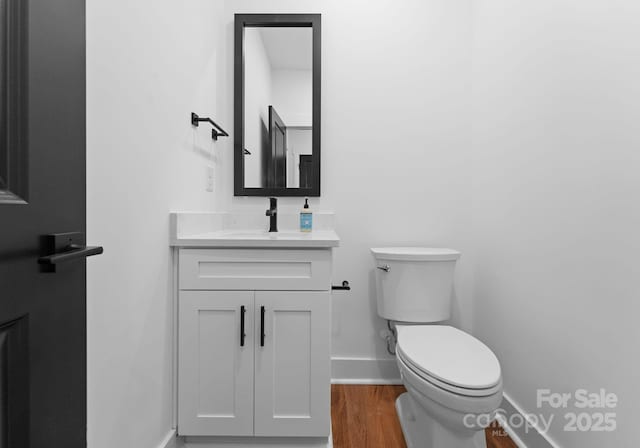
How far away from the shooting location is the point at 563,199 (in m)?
1.22

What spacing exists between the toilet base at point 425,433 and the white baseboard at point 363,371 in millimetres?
201

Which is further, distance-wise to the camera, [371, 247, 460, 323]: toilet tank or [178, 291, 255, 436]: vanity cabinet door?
[371, 247, 460, 323]: toilet tank

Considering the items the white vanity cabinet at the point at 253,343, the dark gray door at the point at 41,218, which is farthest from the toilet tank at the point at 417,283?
the dark gray door at the point at 41,218

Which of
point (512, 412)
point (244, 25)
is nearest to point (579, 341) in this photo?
point (512, 412)

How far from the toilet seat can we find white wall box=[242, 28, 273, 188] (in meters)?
1.11

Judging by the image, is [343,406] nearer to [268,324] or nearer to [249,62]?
[268,324]

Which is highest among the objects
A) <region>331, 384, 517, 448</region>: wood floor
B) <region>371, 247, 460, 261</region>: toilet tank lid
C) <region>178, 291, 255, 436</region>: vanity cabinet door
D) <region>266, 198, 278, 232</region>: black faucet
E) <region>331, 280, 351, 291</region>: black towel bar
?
<region>266, 198, 278, 232</region>: black faucet

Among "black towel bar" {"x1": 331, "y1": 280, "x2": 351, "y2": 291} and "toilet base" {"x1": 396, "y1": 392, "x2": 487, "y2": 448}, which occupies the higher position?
"black towel bar" {"x1": 331, "y1": 280, "x2": 351, "y2": 291}

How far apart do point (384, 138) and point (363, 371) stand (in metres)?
1.28

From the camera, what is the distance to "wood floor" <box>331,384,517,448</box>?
1444mm

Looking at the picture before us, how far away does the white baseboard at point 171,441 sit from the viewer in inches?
47.6

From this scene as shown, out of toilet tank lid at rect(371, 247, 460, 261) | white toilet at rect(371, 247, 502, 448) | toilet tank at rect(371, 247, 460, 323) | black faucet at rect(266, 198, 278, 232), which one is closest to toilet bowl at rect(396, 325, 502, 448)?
white toilet at rect(371, 247, 502, 448)

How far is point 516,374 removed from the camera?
1.49 meters

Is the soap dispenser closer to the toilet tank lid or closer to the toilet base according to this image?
the toilet tank lid
